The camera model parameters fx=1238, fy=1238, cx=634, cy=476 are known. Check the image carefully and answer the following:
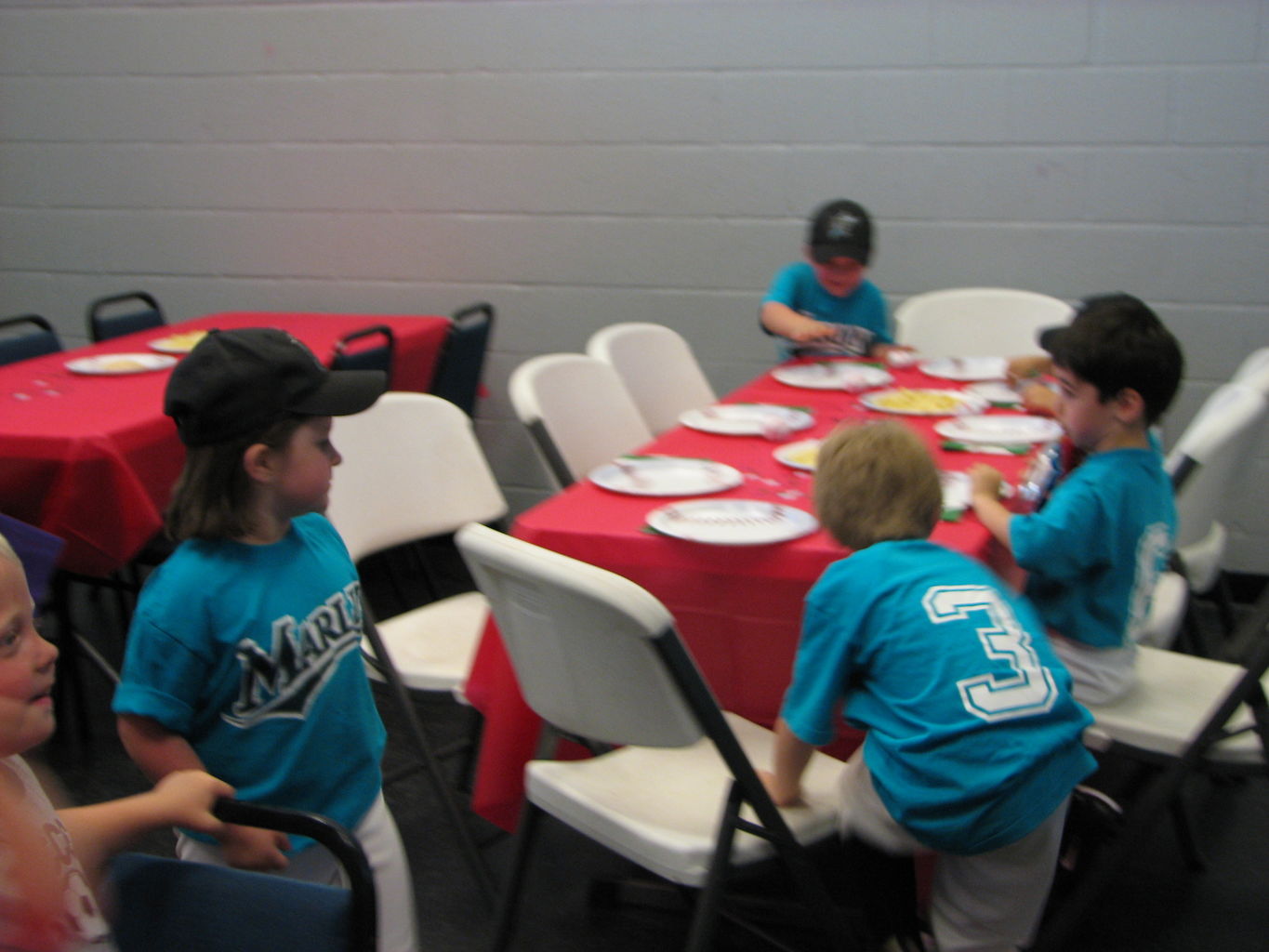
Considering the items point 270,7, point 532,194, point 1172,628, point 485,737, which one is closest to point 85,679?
point 485,737

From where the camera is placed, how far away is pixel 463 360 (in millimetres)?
3750

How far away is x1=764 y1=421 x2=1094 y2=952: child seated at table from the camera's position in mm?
1480

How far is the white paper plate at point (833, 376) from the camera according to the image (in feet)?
9.65

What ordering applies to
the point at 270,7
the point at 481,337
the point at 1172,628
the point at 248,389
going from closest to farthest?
1. the point at 248,389
2. the point at 1172,628
3. the point at 481,337
4. the point at 270,7

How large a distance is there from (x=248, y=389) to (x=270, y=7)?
3.19 meters

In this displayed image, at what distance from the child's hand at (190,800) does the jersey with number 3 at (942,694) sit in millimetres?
709

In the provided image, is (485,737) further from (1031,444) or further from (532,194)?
(532,194)

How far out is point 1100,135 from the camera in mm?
3535

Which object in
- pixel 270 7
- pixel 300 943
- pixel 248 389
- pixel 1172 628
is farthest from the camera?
pixel 270 7

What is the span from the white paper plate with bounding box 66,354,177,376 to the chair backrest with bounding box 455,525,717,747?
1.99 meters

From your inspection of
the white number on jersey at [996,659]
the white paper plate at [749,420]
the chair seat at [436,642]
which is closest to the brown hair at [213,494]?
the chair seat at [436,642]

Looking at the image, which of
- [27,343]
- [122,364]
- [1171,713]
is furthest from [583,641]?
[27,343]

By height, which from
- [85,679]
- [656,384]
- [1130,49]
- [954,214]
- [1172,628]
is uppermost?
[1130,49]

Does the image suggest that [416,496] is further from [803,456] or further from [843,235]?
[843,235]
